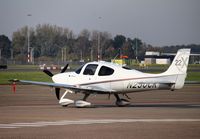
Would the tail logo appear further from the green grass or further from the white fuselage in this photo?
the green grass

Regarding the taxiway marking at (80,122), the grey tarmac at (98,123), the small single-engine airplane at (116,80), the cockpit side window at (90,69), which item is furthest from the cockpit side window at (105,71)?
the taxiway marking at (80,122)

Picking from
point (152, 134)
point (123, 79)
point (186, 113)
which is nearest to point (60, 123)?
point (152, 134)

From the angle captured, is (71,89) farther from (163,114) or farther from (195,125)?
(195,125)

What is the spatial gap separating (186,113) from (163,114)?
3.62ft

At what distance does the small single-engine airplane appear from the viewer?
2505 cm

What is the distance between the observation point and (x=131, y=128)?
17094mm

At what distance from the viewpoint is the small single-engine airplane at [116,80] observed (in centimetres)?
2505

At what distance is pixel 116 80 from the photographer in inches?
1016

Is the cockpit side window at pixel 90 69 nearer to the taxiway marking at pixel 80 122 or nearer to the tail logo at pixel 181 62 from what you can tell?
the tail logo at pixel 181 62

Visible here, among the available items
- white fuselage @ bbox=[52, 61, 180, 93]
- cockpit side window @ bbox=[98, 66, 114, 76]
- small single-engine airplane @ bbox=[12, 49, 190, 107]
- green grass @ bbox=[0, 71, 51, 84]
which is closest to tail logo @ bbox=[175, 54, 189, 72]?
small single-engine airplane @ bbox=[12, 49, 190, 107]

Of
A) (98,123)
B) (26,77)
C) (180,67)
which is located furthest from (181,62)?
(26,77)

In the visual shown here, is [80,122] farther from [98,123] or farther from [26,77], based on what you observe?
[26,77]

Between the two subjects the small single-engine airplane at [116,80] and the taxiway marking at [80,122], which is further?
the small single-engine airplane at [116,80]

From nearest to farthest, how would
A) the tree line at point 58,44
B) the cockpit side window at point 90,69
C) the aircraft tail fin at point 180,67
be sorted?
the aircraft tail fin at point 180,67
the cockpit side window at point 90,69
the tree line at point 58,44
